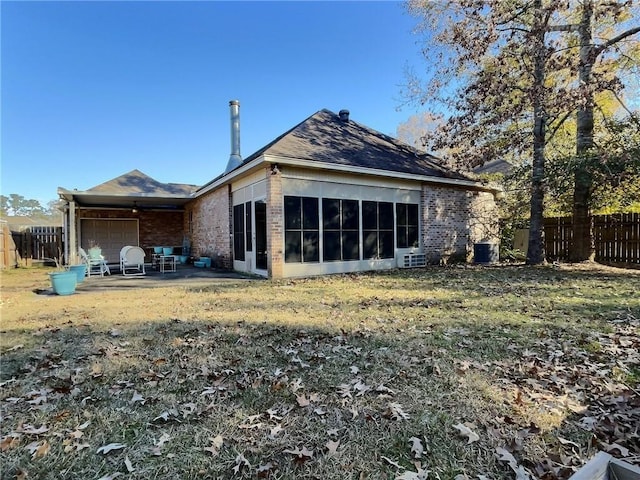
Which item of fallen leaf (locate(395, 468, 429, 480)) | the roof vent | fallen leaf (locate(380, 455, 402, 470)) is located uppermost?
the roof vent

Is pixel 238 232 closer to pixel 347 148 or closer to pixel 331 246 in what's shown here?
pixel 331 246

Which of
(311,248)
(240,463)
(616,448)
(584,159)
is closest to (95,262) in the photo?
(311,248)

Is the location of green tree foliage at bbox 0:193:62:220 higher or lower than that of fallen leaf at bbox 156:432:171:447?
higher

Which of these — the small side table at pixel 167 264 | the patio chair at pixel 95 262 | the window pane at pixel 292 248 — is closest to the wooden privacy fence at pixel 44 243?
the small side table at pixel 167 264

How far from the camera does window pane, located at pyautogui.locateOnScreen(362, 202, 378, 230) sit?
10773 mm

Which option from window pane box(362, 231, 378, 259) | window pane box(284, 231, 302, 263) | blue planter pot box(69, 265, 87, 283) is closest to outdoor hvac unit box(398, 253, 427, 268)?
window pane box(362, 231, 378, 259)

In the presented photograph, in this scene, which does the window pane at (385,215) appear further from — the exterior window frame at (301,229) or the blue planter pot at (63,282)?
the blue planter pot at (63,282)

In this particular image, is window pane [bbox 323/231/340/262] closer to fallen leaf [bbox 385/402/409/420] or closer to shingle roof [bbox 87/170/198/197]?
fallen leaf [bbox 385/402/409/420]

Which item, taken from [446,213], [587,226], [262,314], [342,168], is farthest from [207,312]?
[587,226]

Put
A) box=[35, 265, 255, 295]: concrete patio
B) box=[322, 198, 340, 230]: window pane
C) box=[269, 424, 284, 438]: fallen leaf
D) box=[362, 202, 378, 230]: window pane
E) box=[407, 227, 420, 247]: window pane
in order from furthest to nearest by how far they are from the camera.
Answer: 1. box=[407, 227, 420, 247]: window pane
2. box=[362, 202, 378, 230]: window pane
3. box=[322, 198, 340, 230]: window pane
4. box=[35, 265, 255, 295]: concrete patio
5. box=[269, 424, 284, 438]: fallen leaf

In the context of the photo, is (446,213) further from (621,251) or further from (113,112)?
(113,112)

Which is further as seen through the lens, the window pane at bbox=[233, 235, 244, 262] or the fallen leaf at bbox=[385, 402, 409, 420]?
the window pane at bbox=[233, 235, 244, 262]

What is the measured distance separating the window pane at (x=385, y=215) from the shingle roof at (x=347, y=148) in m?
1.16

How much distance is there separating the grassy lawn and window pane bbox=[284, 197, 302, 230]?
401cm
